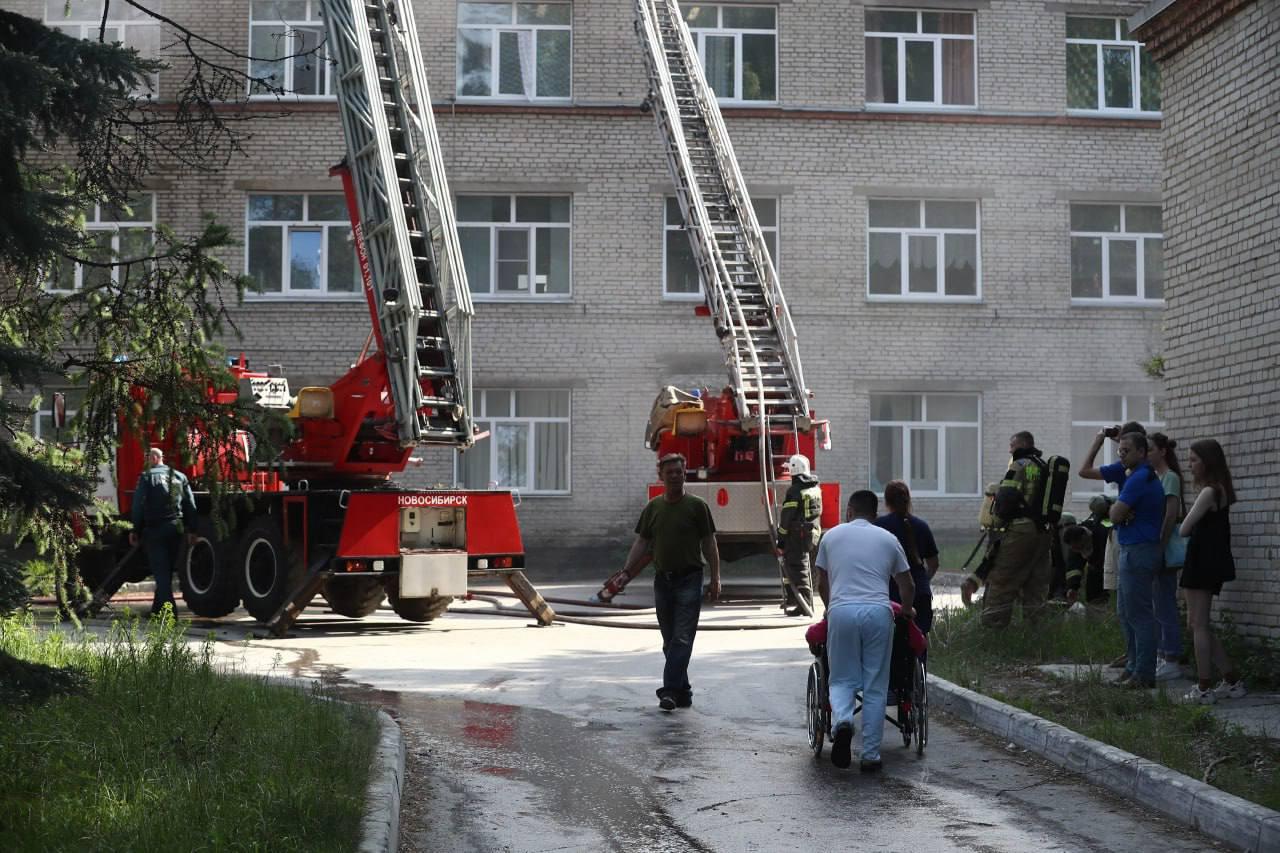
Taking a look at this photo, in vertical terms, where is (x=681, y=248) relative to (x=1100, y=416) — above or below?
above

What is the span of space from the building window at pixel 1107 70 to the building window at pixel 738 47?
18.2 ft

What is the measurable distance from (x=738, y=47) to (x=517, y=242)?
5.33m

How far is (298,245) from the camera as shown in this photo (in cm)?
2761

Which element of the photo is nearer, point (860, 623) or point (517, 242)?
point (860, 623)

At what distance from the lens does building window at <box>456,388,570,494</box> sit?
27328 mm

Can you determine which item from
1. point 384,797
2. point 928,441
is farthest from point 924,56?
point 384,797

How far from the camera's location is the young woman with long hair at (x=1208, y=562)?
9.84 metres

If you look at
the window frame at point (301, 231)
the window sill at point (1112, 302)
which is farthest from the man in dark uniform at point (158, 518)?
the window sill at point (1112, 302)

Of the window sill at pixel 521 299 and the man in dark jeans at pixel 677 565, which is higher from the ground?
the window sill at pixel 521 299

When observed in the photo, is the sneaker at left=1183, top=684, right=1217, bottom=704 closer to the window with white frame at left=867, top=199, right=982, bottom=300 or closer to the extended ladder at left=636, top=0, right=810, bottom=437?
the extended ladder at left=636, top=0, right=810, bottom=437

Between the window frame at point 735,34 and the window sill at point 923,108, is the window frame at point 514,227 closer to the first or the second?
the window frame at point 735,34

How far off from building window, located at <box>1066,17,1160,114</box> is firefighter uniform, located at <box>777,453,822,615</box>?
14.2 meters

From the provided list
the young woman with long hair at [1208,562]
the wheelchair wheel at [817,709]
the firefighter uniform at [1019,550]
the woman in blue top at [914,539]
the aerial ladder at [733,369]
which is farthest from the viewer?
the aerial ladder at [733,369]

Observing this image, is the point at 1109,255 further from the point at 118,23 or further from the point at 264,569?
the point at 118,23
